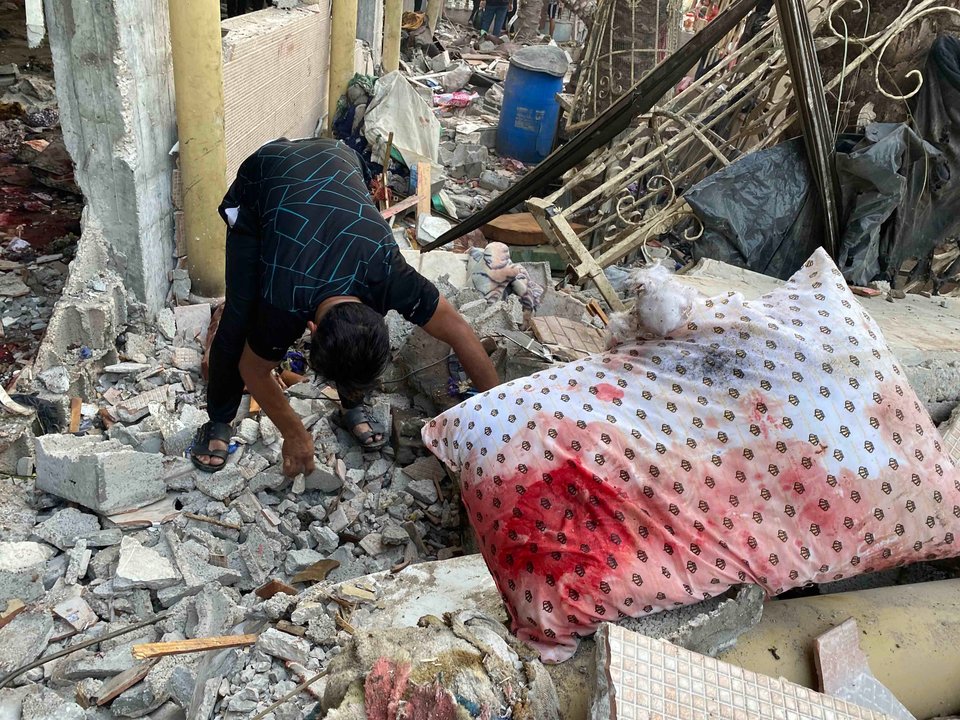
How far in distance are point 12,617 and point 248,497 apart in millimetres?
898

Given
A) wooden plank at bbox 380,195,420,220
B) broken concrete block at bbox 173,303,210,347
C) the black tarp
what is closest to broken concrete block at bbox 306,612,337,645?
broken concrete block at bbox 173,303,210,347

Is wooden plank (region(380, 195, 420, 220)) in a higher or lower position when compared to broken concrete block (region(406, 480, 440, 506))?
higher

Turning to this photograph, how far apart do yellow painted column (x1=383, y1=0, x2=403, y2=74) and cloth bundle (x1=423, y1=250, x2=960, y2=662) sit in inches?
287

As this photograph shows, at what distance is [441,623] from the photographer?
5.31 feet

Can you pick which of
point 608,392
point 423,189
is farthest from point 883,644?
point 423,189

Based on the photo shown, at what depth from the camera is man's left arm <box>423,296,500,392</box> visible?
2.63 m

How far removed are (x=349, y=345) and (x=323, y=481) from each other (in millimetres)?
1078

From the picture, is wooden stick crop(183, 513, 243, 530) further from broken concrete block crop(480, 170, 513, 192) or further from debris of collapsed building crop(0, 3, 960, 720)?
broken concrete block crop(480, 170, 513, 192)

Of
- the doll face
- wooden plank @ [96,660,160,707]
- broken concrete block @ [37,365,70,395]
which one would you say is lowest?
wooden plank @ [96,660,160,707]

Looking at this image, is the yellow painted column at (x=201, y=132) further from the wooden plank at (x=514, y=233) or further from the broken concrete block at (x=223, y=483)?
the wooden plank at (x=514, y=233)

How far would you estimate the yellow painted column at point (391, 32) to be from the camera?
26.1ft

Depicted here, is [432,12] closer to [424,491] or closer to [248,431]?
[248,431]

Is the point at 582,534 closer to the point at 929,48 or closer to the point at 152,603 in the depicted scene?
the point at 152,603

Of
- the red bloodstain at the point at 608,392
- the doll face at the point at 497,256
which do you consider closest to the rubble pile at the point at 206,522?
the doll face at the point at 497,256
